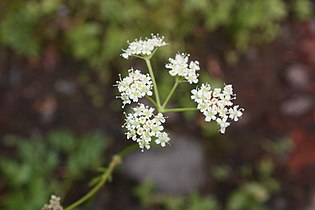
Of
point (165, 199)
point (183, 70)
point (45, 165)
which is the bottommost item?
point (183, 70)

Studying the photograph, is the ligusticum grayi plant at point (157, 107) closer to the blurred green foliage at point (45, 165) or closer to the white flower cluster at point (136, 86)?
the white flower cluster at point (136, 86)

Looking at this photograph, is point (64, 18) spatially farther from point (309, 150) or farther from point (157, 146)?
point (309, 150)

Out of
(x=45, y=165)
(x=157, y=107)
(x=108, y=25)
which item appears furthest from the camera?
(x=108, y=25)

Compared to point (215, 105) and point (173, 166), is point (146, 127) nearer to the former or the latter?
point (215, 105)

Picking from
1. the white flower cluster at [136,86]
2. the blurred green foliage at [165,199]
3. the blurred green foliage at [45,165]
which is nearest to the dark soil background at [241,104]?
the blurred green foliage at [165,199]

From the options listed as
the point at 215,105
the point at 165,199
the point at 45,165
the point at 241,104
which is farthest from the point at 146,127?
the point at 241,104
